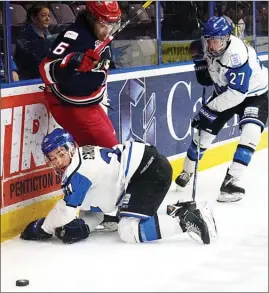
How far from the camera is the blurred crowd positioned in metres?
3.42

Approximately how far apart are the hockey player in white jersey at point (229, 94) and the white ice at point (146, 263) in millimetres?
475

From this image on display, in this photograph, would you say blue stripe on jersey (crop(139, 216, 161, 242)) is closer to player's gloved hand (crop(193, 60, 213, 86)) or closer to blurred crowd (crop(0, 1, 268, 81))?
blurred crowd (crop(0, 1, 268, 81))

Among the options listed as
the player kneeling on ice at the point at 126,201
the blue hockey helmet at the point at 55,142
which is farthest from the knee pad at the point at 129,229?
the blue hockey helmet at the point at 55,142

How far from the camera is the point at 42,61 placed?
3283mm

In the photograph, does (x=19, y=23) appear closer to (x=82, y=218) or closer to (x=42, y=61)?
(x=42, y=61)

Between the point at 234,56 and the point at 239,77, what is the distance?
0.11 metres

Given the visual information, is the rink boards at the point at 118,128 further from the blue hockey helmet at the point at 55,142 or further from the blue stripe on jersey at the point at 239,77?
the blue stripe on jersey at the point at 239,77

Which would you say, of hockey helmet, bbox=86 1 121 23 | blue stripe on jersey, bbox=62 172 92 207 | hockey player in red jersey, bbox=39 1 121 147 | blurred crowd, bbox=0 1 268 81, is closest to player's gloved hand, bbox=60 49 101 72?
hockey player in red jersey, bbox=39 1 121 147

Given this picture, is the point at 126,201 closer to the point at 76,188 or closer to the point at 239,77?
the point at 76,188

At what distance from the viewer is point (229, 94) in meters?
3.88

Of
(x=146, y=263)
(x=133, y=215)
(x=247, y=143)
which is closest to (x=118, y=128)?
(x=247, y=143)

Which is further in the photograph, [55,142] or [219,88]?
[219,88]

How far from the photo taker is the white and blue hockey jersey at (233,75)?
3.84m

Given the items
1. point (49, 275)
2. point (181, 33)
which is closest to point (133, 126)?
point (181, 33)
